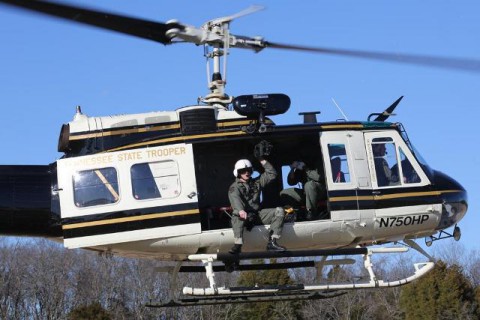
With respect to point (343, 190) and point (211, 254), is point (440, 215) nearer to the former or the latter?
point (343, 190)

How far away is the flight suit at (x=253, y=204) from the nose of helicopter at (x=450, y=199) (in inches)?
106

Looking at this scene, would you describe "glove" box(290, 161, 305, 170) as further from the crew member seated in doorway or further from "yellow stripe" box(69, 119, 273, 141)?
"yellow stripe" box(69, 119, 273, 141)

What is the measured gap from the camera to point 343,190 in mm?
13680

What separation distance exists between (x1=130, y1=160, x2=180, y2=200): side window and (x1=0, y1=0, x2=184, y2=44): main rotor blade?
6.12 feet

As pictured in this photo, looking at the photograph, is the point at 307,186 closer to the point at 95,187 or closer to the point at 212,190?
the point at 212,190

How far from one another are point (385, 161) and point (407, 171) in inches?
15.3

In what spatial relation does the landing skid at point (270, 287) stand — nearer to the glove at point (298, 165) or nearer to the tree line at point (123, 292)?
the glove at point (298, 165)

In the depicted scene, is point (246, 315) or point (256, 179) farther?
point (246, 315)

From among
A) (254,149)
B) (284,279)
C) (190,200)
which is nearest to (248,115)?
(254,149)

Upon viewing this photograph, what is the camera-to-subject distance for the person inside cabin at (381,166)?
13927 mm

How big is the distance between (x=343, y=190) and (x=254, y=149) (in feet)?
4.93

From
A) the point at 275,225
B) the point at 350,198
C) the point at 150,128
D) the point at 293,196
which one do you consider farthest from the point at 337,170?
the point at 150,128

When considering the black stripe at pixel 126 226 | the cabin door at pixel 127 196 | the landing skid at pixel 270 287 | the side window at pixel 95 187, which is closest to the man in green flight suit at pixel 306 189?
the landing skid at pixel 270 287

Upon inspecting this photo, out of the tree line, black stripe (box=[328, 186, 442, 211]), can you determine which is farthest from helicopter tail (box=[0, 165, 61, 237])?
the tree line
